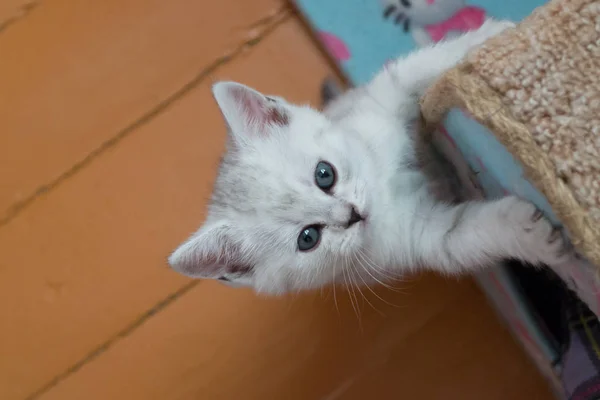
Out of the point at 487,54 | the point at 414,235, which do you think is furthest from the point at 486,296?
the point at 487,54

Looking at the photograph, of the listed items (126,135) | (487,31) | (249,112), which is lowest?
(487,31)

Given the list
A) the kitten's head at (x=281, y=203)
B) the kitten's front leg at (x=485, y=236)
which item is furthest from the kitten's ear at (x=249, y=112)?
the kitten's front leg at (x=485, y=236)

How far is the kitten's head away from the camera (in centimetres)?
73

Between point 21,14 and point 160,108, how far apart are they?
1.34ft

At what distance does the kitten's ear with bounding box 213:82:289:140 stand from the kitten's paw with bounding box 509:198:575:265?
1.21ft

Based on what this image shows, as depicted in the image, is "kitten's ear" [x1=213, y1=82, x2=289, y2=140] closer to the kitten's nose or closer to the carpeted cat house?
the kitten's nose

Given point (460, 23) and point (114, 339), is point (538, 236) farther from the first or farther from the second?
point (114, 339)

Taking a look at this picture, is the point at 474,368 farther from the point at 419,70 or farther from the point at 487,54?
the point at 487,54

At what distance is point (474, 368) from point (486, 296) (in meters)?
0.13

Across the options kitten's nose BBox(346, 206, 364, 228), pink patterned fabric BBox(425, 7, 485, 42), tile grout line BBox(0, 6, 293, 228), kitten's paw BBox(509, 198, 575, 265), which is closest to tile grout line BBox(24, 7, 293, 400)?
tile grout line BBox(0, 6, 293, 228)

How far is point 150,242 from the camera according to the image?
3.90 ft

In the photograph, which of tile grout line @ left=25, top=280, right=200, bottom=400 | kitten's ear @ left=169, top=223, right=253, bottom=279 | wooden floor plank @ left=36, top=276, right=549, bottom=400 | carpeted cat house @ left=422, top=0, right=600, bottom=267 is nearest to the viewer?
carpeted cat house @ left=422, top=0, right=600, bottom=267

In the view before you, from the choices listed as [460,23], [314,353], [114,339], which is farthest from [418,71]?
[114,339]

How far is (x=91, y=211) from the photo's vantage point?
1.22 metres
